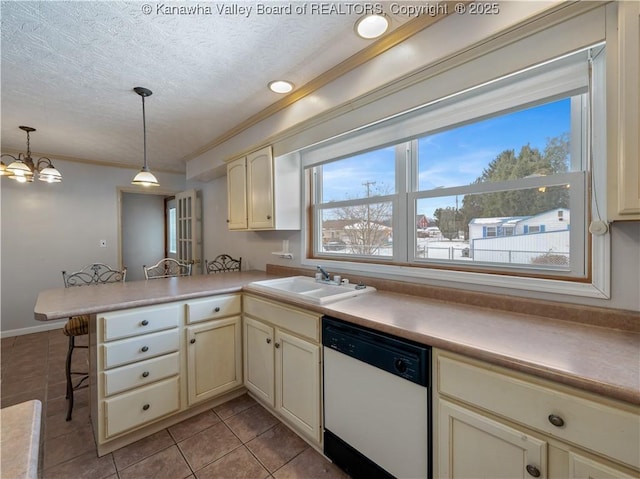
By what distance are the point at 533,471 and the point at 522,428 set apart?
0.12 meters

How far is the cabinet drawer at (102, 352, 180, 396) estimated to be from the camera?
1.69 metres

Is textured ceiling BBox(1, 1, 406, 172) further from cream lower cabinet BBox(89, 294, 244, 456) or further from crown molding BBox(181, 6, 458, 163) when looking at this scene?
cream lower cabinet BBox(89, 294, 244, 456)

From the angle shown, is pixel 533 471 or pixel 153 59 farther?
pixel 153 59

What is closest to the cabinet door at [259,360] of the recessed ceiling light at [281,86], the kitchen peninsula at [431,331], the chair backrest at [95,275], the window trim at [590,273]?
the kitchen peninsula at [431,331]

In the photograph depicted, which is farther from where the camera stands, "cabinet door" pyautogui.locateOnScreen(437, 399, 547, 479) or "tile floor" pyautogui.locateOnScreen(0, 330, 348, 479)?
"tile floor" pyautogui.locateOnScreen(0, 330, 348, 479)

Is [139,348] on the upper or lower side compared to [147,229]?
lower

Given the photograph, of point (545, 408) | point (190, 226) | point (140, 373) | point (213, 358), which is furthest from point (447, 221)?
point (190, 226)

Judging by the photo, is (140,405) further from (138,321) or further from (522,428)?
(522,428)

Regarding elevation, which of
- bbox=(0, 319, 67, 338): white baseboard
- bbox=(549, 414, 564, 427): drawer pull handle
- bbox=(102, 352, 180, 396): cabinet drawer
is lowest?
bbox=(0, 319, 67, 338): white baseboard

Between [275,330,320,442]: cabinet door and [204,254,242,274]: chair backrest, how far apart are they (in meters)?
1.82

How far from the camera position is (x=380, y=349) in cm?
131

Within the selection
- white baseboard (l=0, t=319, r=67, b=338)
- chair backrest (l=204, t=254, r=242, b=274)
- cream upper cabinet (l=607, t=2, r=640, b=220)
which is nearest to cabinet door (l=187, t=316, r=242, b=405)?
chair backrest (l=204, t=254, r=242, b=274)

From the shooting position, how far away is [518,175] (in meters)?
1.47

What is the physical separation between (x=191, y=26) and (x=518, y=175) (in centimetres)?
189
